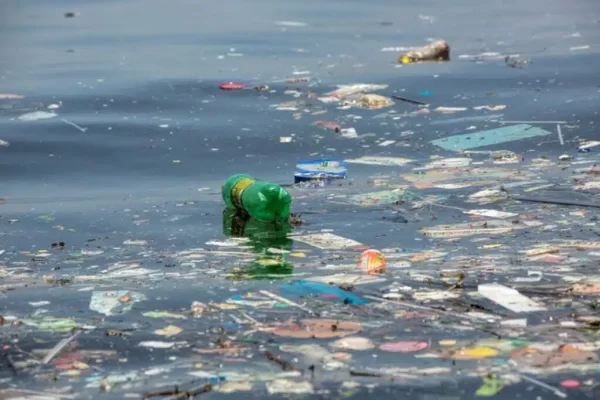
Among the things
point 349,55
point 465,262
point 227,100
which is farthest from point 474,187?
point 349,55

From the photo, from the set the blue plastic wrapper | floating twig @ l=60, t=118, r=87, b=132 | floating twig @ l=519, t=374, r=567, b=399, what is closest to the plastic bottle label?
the blue plastic wrapper

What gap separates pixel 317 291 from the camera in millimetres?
3812

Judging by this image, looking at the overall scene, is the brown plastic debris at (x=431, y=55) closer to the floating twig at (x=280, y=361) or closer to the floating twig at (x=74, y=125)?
the floating twig at (x=74, y=125)

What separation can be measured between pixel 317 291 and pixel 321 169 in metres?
1.89

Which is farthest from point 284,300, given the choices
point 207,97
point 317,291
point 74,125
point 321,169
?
point 207,97

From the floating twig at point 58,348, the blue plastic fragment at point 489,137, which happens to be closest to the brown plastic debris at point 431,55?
the blue plastic fragment at point 489,137

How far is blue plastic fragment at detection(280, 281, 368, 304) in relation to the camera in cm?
371

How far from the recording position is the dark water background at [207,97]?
4.96 m

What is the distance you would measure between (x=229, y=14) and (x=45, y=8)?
1635 mm

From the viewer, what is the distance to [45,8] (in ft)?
34.6

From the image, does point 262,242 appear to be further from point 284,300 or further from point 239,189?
point 284,300

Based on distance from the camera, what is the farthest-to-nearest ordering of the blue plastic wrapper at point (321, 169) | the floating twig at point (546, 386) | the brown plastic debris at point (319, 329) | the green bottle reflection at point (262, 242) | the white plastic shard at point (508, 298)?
the blue plastic wrapper at point (321, 169) < the green bottle reflection at point (262, 242) < the white plastic shard at point (508, 298) < the brown plastic debris at point (319, 329) < the floating twig at point (546, 386)

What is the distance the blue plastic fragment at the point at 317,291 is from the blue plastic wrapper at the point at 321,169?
1618 millimetres

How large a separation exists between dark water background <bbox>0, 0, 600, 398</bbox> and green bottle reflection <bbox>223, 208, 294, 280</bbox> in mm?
89
